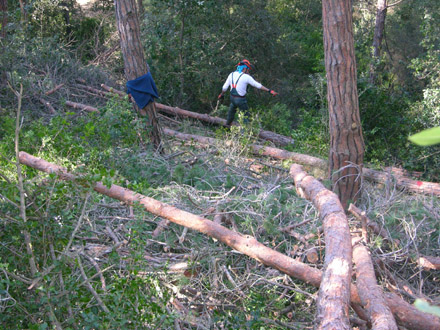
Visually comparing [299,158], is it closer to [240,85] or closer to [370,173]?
[370,173]

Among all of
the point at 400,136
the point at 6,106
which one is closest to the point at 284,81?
the point at 400,136

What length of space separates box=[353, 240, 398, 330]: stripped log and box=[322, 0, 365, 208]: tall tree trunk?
5.69ft

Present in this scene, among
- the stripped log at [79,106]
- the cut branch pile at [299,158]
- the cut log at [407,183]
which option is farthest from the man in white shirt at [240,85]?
the cut log at [407,183]

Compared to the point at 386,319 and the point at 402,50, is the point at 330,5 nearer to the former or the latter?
the point at 386,319

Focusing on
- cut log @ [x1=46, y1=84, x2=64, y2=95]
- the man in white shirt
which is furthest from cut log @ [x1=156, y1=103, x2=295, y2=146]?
cut log @ [x1=46, y1=84, x2=64, y2=95]

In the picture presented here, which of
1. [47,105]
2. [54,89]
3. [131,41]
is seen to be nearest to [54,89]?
[54,89]

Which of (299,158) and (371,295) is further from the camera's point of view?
(299,158)

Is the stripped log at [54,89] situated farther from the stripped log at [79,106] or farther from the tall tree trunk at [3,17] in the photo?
the tall tree trunk at [3,17]

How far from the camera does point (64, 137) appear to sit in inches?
194

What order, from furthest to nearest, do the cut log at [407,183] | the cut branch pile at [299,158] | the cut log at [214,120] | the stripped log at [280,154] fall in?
the cut log at [214,120] < the stripped log at [280,154] < the cut branch pile at [299,158] < the cut log at [407,183]

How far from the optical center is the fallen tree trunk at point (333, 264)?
2702mm

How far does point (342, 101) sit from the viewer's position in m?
5.36

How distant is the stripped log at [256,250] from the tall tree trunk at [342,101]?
2070 mm

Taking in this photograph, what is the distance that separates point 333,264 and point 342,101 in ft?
8.72
